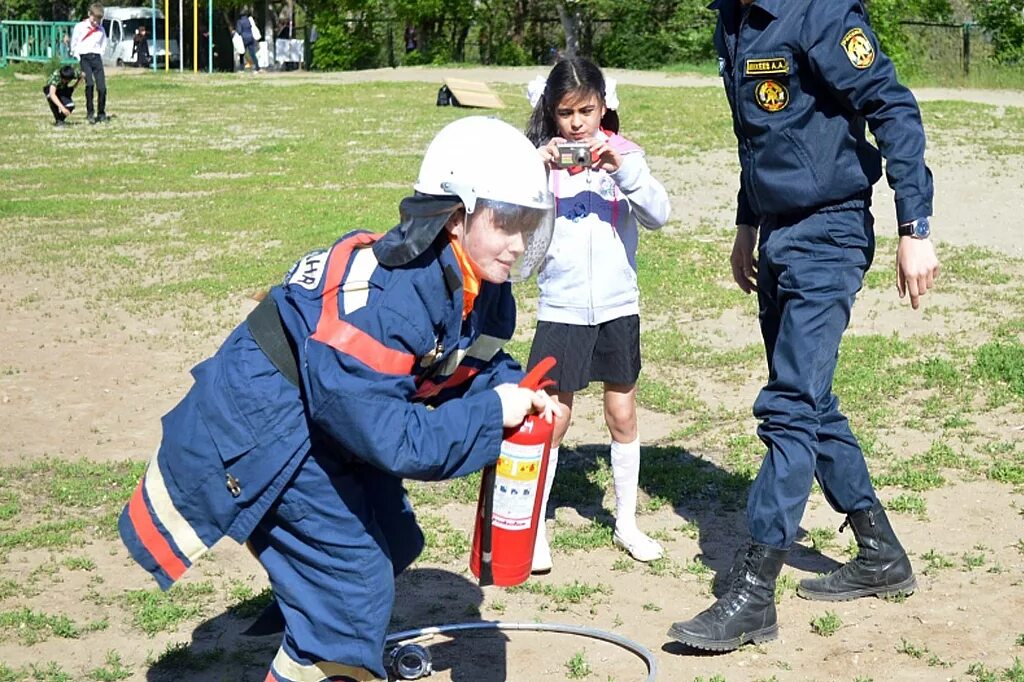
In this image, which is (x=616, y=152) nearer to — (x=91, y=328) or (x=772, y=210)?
(x=772, y=210)

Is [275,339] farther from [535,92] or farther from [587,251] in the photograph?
[535,92]

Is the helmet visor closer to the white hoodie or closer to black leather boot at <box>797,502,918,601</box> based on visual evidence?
the white hoodie

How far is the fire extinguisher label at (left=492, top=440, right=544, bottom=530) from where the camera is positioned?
3.55 metres

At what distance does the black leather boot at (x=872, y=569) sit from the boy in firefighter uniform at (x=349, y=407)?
190cm

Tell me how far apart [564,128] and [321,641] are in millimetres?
2387

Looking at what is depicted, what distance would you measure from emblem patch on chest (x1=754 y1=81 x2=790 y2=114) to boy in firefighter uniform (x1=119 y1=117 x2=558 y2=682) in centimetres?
133

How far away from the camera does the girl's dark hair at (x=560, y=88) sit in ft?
17.2

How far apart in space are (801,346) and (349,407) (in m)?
1.86

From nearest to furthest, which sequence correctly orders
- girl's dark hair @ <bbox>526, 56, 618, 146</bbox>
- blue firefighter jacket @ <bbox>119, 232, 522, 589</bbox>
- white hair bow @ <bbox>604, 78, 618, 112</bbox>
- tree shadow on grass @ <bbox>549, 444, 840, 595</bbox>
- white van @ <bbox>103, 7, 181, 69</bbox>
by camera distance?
blue firefighter jacket @ <bbox>119, 232, 522, 589</bbox> < girl's dark hair @ <bbox>526, 56, 618, 146</bbox> < white hair bow @ <bbox>604, 78, 618, 112</bbox> < tree shadow on grass @ <bbox>549, 444, 840, 595</bbox> < white van @ <bbox>103, 7, 181, 69</bbox>

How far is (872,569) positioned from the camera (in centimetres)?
497

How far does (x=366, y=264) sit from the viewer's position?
338 centimetres

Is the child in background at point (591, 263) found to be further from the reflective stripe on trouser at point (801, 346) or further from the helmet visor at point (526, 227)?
the helmet visor at point (526, 227)

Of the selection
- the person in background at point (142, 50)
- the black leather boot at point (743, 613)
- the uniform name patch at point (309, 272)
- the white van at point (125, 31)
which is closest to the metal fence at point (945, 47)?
the person in background at point (142, 50)

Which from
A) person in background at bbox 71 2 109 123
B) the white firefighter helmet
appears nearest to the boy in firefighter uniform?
the white firefighter helmet
